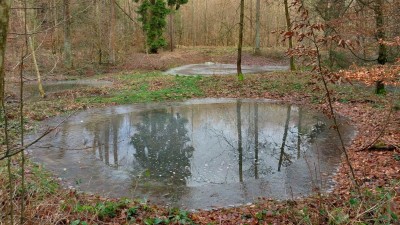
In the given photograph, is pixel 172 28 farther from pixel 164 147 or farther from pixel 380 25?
pixel 164 147

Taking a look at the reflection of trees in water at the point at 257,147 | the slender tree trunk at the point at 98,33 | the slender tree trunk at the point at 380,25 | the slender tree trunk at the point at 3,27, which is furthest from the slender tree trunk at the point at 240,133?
the slender tree trunk at the point at 98,33

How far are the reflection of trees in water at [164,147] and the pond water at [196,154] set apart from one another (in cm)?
2

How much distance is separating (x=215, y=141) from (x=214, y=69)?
60.5 ft

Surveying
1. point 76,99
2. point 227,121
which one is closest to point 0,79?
point 227,121

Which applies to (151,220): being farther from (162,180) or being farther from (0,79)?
(0,79)

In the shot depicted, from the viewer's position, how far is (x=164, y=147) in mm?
10141

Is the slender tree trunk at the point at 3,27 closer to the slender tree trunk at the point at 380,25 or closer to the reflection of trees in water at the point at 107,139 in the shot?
the reflection of trees in water at the point at 107,139

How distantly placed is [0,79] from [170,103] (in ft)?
44.9

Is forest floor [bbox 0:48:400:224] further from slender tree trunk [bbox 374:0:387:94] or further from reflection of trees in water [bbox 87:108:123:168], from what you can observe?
reflection of trees in water [bbox 87:108:123:168]

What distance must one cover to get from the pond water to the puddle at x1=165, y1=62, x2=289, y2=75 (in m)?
11.7

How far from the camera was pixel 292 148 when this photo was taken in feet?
32.1

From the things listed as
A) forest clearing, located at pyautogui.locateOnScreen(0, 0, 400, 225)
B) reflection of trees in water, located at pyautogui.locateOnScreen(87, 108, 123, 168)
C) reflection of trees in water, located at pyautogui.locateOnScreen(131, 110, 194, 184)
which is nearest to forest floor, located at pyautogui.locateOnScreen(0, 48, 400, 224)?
forest clearing, located at pyautogui.locateOnScreen(0, 0, 400, 225)

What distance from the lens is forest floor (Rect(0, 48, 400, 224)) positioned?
5.05 meters

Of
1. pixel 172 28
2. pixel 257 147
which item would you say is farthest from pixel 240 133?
pixel 172 28
